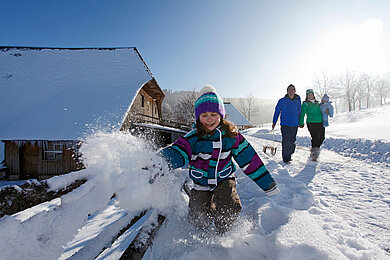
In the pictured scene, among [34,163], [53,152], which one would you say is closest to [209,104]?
[53,152]

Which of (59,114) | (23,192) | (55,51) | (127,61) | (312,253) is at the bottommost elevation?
(312,253)

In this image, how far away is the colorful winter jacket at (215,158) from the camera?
77.3 inches

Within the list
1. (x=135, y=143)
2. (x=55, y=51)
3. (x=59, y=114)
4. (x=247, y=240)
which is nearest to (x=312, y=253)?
(x=247, y=240)

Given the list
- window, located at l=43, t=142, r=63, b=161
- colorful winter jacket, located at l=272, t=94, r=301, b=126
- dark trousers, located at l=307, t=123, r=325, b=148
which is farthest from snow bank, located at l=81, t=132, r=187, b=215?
window, located at l=43, t=142, r=63, b=161

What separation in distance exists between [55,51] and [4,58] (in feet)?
12.8

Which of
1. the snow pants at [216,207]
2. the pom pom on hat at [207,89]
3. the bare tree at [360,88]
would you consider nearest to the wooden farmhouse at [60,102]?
the pom pom on hat at [207,89]

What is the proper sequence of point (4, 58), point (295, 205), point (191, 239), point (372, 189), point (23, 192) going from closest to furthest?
point (23, 192)
point (191, 239)
point (295, 205)
point (372, 189)
point (4, 58)

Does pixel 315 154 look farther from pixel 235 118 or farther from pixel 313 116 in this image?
pixel 235 118

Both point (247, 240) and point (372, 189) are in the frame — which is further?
point (372, 189)

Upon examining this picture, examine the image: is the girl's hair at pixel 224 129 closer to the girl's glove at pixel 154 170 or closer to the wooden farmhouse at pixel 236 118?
the girl's glove at pixel 154 170

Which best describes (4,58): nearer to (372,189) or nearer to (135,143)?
(135,143)

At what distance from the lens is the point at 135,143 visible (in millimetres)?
1502

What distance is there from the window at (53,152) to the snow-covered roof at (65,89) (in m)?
1.73

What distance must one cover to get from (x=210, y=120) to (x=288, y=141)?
132 inches
